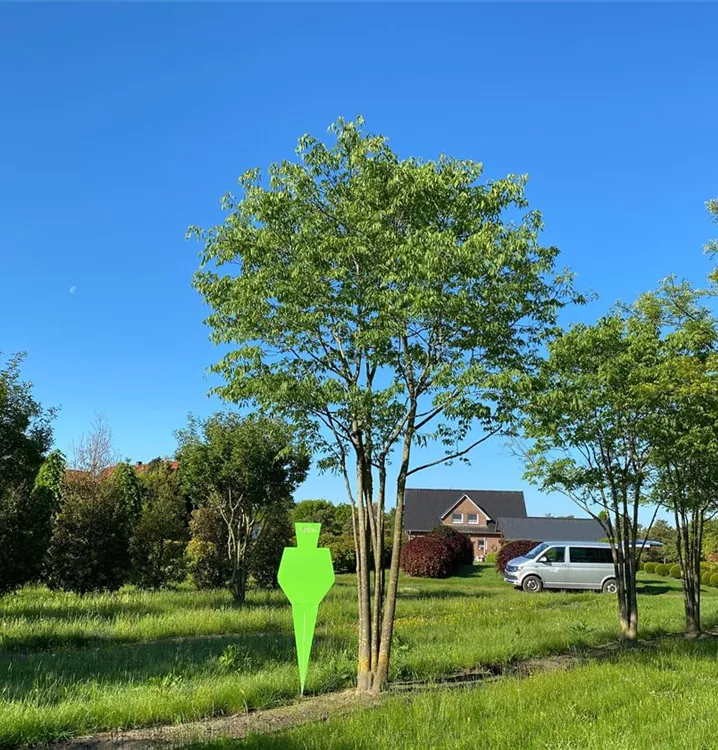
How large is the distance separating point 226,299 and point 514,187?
3.55 m

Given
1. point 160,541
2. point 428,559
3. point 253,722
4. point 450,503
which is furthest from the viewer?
point 450,503

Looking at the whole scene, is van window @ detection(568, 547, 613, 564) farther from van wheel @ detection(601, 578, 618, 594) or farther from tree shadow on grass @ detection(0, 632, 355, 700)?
tree shadow on grass @ detection(0, 632, 355, 700)

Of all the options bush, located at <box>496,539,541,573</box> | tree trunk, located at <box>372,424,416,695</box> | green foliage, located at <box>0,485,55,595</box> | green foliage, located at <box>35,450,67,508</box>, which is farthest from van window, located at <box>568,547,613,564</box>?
tree trunk, located at <box>372,424,416,695</box>

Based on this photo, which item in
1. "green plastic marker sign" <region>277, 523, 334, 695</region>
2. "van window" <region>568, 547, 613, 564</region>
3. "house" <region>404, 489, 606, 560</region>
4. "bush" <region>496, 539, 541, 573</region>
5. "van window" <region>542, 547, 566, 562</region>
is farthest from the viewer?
"house" <region>404, 489, 606, 560</region>

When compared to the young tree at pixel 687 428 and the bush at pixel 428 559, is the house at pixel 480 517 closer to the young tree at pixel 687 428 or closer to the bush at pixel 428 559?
the bush at pixel 428 559

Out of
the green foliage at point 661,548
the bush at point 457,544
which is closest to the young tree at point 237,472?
the bush at point 457,544

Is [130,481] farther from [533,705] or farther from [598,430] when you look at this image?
[533,705]

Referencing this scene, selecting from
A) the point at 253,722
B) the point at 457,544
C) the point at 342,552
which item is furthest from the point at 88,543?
the point at 457,544

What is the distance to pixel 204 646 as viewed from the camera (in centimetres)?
1018

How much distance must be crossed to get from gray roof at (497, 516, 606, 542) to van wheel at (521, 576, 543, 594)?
2683 cm

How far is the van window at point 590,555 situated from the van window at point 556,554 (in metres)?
0.25

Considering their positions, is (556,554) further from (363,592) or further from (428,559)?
(363,592)

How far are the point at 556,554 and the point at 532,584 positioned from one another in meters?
1.41

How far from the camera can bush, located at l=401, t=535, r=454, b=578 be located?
30.3 m
